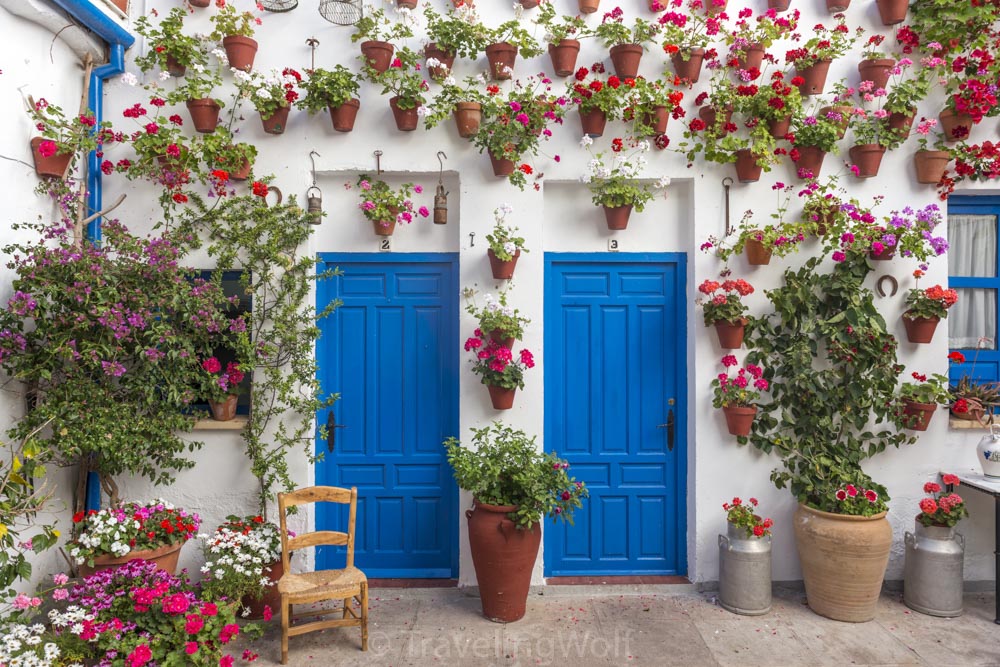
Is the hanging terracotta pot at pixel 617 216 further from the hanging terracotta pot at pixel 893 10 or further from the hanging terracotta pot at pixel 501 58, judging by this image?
the hanging terracotta pot at pixel 893 10

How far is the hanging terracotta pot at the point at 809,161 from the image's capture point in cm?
431

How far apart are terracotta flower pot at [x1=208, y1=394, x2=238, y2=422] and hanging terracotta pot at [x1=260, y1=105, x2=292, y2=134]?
1.79m

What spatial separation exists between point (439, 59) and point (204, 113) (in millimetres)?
1586

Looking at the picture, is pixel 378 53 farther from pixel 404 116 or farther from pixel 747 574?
pixel 747 574

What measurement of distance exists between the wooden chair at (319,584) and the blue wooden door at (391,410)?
23.6 inches

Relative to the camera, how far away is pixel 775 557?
4.39 meters

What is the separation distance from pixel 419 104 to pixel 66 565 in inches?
148

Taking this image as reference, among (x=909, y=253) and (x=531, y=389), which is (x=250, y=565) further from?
(x=909, y=253)

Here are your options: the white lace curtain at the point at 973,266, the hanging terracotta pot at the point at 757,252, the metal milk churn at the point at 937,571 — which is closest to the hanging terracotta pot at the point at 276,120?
the hanging terracotta pot at the point at 757,252

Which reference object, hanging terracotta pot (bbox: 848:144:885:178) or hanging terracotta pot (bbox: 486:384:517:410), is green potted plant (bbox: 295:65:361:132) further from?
hanging terracotta pot (bbox: 848:144:885:178)

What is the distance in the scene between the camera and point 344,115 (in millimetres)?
4254

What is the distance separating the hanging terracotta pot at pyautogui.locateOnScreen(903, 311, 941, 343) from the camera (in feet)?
13.8

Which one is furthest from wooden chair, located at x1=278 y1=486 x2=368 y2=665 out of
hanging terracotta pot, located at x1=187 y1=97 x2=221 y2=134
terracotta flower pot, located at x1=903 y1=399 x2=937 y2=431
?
terracotta flower pot, located at x1=903 y1=399 x2=937 y2=431

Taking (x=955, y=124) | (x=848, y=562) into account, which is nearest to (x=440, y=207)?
(x=848, y=562)
